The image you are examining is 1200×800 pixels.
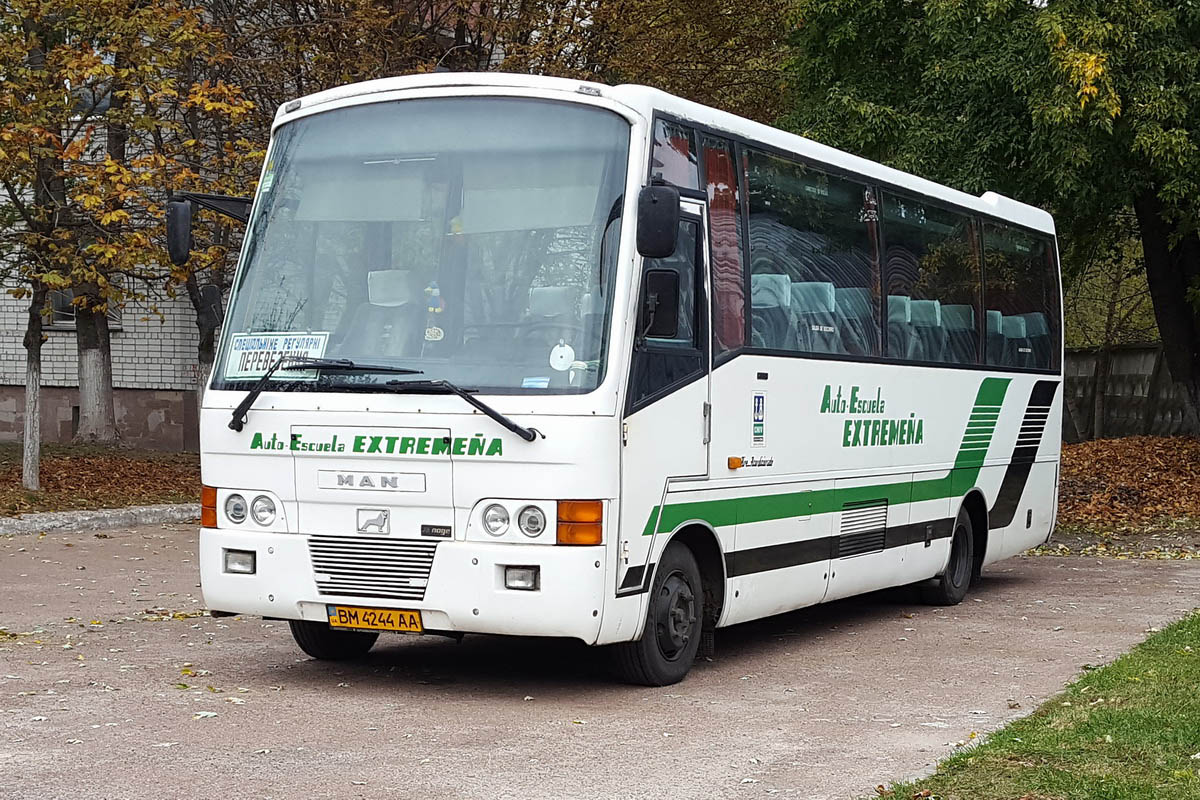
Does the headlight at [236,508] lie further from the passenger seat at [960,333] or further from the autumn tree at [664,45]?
the autumn tree at [664,45]

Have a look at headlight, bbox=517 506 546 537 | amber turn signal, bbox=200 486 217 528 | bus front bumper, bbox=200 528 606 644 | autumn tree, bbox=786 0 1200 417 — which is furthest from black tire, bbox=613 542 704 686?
autumn tree, bbox=786 0 1200 417

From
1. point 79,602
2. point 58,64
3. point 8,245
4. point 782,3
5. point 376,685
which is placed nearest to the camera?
point 376,685

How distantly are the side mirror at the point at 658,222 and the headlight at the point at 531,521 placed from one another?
1.41 metres

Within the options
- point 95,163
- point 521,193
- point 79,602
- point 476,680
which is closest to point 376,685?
point 476,680

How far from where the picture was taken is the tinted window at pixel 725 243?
10.0 m

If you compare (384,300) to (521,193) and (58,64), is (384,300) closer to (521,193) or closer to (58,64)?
(521,193)

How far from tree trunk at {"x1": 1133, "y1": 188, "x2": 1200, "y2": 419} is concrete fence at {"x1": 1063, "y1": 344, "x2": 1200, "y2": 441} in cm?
308

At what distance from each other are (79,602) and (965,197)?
25.5 feet

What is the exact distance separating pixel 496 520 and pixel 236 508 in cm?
156

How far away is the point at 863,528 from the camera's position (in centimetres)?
1214

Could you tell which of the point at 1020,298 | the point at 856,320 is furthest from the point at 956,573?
the point at 856,320

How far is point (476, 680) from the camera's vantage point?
9828 millimetres

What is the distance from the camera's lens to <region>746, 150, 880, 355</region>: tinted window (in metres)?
10.7

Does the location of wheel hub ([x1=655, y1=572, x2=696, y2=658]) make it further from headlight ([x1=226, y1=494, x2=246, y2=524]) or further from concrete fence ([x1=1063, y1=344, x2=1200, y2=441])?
concrete fence ([x1=1063, y1=344, x2=1200, y2=441])
